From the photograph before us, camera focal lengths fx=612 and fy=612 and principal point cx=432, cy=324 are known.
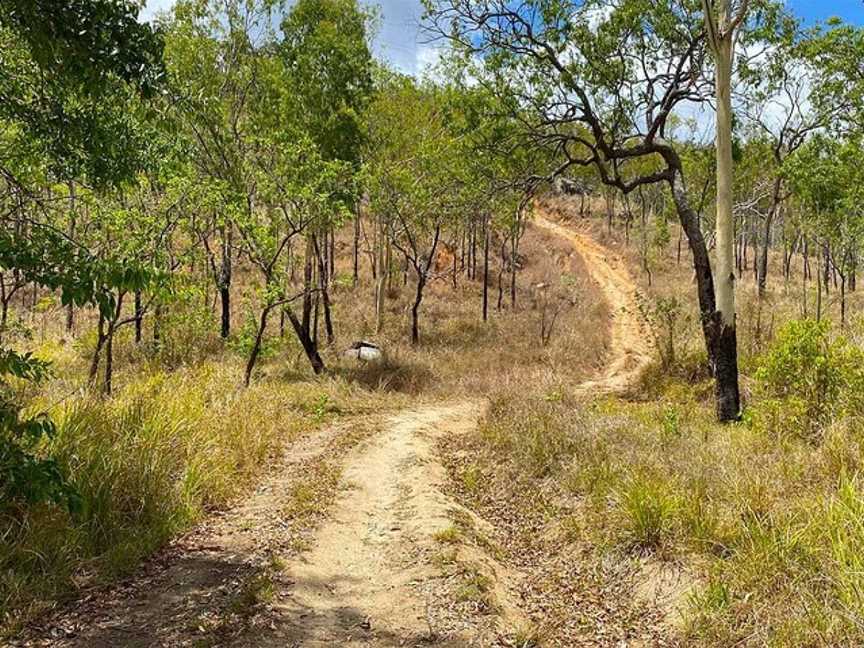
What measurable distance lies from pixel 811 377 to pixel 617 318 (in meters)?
20.6

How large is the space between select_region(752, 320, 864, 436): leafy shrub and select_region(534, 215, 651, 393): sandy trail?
25.7 feet

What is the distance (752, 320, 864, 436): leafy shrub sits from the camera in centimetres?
637

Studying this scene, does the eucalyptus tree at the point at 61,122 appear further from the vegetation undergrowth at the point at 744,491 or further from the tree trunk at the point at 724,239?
the tree trunk at the point at 724,239

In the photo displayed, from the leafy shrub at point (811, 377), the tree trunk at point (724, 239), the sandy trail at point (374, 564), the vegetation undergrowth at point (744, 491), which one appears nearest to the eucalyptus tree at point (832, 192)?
the tree trunk at point (724, 239)

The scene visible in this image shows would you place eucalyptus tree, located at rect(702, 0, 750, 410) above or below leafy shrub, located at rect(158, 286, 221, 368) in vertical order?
above

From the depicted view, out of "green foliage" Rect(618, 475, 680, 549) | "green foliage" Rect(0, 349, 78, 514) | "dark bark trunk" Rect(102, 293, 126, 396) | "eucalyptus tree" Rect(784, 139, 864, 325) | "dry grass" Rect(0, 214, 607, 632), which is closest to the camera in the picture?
"green foliage" Rect(0, 349, 78, 514)

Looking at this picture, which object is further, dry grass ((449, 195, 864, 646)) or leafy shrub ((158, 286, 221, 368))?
leafy shrub ((158, 286, 221, 368))

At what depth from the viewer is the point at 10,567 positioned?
13.3 feet

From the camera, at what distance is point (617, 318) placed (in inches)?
1061

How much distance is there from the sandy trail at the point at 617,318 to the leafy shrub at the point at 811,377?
7.84 metres

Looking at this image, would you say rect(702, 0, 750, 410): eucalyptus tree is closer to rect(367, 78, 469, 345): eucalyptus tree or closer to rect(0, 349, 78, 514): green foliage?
rect(0, 349, 78, 514): green foliage

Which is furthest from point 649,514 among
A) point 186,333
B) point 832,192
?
point 832,192

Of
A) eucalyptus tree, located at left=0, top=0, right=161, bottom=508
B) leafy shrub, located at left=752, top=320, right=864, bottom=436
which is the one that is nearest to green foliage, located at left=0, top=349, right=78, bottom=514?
eucalyptus tree, located at left=0, top=0, right=161, bottom=508

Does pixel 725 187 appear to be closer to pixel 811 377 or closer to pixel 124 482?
pixel 811 377
